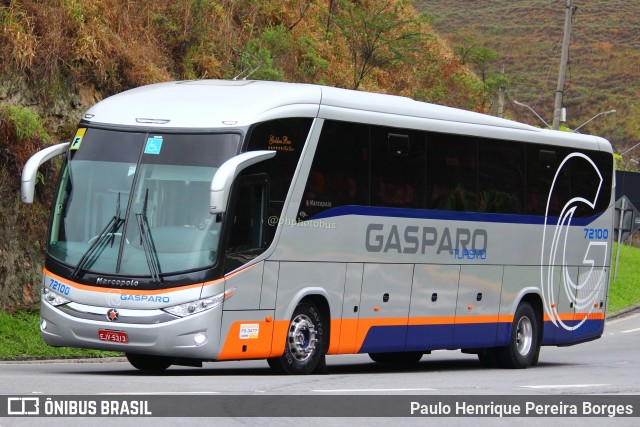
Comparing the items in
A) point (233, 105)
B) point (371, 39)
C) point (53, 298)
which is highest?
point (371, 39)

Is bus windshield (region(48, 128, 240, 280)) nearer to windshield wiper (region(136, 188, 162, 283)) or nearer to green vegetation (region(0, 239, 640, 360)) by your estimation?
windshield wiper (region(136, 188, 162, 283))

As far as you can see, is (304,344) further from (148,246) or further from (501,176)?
(501,176)

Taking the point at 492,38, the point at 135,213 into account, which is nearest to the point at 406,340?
the point at 135,213

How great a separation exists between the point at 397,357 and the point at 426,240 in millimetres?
3330

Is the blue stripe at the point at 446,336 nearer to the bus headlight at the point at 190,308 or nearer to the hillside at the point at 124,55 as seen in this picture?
the bus headlight at the point at 190,308

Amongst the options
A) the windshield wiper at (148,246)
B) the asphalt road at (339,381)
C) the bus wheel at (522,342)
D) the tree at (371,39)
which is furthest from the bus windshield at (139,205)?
the tree at (371,39)

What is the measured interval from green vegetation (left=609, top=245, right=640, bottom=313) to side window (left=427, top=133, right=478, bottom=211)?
23731mm

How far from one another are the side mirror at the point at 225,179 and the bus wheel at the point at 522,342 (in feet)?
24.6

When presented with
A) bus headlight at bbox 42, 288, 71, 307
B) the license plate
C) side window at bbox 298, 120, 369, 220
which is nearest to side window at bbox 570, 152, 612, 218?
side window at bbox 298, 120, 369, 220

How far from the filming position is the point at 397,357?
22219 mm

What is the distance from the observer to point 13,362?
1991 cm

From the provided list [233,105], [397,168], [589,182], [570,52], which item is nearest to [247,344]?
[233,105]

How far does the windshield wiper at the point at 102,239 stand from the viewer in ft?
52.0

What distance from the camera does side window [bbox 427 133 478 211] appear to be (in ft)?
64.3
